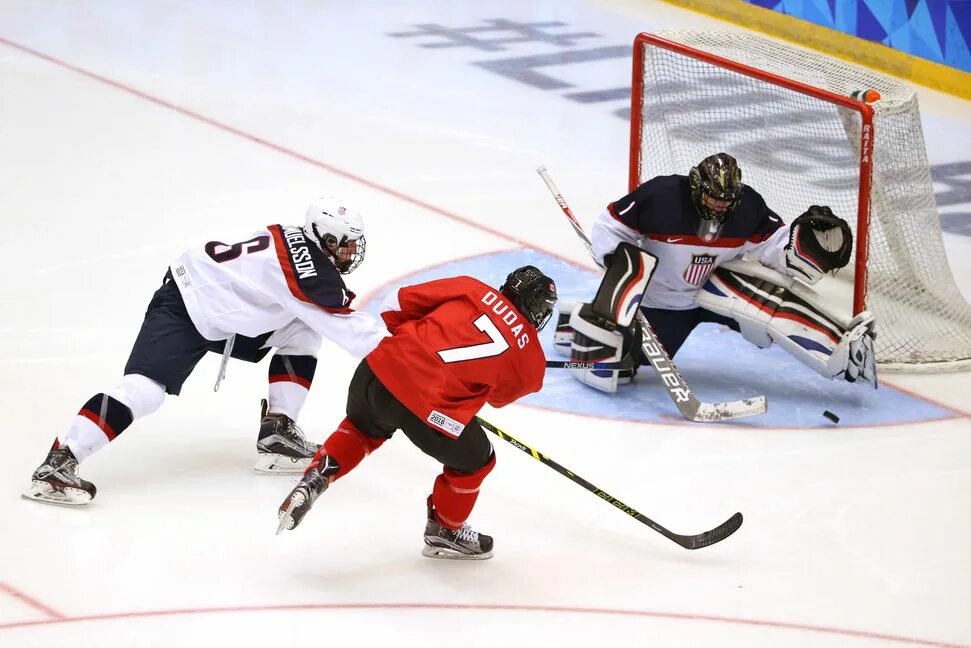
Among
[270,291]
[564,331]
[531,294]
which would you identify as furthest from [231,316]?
[564,331]

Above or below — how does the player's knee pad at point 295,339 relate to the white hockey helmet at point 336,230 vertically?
below

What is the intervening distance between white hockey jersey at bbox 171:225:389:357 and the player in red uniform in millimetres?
117

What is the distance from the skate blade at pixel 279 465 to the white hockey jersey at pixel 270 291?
0.35 metres

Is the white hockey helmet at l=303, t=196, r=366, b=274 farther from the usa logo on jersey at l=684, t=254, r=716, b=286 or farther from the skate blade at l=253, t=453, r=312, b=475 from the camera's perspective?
the usa logo on jersey at l=684, t=254, r=716, b=286

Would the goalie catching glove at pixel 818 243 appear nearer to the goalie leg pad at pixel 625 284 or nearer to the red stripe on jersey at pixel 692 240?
the red stripe on jersey at pixel 692 240

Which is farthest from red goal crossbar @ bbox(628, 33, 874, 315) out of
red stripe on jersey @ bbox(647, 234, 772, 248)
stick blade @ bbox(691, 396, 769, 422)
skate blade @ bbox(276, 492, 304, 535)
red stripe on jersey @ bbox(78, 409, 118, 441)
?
red stripe on jersey @ bbox(78, 409, 118, 441)

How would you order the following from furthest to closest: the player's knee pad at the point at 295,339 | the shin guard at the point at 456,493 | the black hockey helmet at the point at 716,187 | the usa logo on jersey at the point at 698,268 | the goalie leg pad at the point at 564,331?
the goalie leg pad at the point at 564,331 → the usa logo on jersey at the point at 698,268 → the black hockey helmet at the point at 716,187 → the player's knee pad at the point at 295,339 → the shin guard at the point at 456,493

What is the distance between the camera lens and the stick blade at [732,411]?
14.9ft

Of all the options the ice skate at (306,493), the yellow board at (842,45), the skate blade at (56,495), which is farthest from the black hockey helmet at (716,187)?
the yellow board at (842,45)

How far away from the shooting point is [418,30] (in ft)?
29.9

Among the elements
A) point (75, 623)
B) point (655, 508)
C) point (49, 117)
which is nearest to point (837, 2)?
point (49, 117)

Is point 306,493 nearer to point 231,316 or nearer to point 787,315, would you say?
point 231,316

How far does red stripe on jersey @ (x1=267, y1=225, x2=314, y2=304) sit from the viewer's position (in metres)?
3.66

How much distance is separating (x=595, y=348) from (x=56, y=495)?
1770 mm
